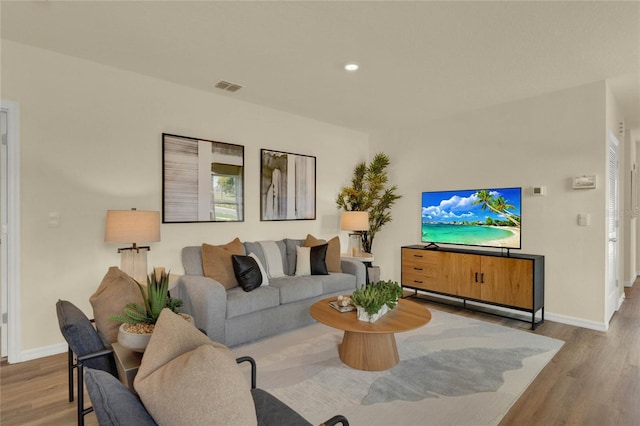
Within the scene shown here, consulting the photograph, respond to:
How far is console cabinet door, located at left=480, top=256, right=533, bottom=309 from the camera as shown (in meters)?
3.78

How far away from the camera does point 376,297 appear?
267cm

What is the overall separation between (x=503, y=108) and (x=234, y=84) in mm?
3421

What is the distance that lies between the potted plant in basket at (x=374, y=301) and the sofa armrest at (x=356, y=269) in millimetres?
1552

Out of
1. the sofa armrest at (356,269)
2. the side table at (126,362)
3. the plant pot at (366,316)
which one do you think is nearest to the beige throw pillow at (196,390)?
the side table at (126,362)

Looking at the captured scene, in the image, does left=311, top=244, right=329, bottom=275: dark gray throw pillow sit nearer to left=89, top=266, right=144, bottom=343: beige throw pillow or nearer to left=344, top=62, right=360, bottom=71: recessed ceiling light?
left=344, top=62, right=360, bottom=71: recessed ceiling light

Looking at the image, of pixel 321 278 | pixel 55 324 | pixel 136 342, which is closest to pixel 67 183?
pixel 55 324

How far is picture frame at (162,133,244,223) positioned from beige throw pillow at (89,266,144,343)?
1.89 meters

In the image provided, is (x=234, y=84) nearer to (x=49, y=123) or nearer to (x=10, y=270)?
(x=49, y=123)

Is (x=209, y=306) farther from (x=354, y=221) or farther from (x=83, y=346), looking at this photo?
(x=354, y=221)

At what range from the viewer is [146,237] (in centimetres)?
296

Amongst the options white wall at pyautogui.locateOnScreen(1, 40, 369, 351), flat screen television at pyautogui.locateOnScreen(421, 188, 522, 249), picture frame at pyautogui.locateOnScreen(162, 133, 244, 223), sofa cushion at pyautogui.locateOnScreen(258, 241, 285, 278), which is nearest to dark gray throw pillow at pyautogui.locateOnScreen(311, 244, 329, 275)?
sofa cushion at pyautogui.locateOnScreen(258, 241, 285, 278)

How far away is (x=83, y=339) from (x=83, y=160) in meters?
2.25

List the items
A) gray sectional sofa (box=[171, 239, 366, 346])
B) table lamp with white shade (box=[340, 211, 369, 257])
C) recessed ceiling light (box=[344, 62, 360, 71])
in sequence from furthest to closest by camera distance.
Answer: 1. table lamp with white shade (box=[340, 211, 369, 257])
2. recessed ceiling light (box=[344, 62, 360, 71])
3. gray sectional sofa (box=[171, 239, 366, 346])

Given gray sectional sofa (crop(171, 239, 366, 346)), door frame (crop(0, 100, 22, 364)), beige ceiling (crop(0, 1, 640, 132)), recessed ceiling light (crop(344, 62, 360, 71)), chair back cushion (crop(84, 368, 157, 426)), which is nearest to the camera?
chair back cushion (crop(84, 368, 157, 426))
